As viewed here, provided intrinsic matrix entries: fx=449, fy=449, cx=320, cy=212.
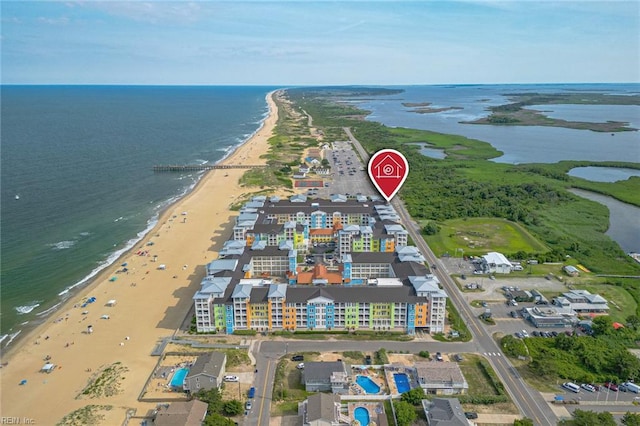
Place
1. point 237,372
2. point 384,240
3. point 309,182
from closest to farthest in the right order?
point 237,372 < point 384,240 < point 309,182

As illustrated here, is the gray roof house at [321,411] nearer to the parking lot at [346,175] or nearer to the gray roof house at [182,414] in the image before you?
the gray roof house at [182,414]

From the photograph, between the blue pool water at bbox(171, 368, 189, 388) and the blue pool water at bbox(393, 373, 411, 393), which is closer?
the blue pool water at bbox(393, 373, 411, 393)

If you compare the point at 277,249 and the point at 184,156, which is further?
the point at 184,156

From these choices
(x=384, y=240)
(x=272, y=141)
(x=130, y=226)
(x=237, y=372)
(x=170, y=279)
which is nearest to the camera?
(x=237, y=372)

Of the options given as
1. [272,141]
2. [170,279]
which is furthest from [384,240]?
[272,141]

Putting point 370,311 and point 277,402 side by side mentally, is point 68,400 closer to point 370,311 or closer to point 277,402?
point 277,402

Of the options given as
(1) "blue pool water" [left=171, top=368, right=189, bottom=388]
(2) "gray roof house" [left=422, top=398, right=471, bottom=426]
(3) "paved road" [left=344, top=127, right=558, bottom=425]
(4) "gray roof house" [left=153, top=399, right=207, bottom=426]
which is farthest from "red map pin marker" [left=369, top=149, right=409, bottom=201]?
(1) "blue pool water" [left=171, top=368, right=189, bottom=388]

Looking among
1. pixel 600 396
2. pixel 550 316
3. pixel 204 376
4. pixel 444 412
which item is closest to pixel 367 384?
pixel 444 412

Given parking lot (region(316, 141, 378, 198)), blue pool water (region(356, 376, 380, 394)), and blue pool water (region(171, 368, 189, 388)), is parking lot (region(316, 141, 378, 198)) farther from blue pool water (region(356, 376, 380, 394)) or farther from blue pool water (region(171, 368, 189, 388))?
blue pool water (region(171, 368, 189, 388))
